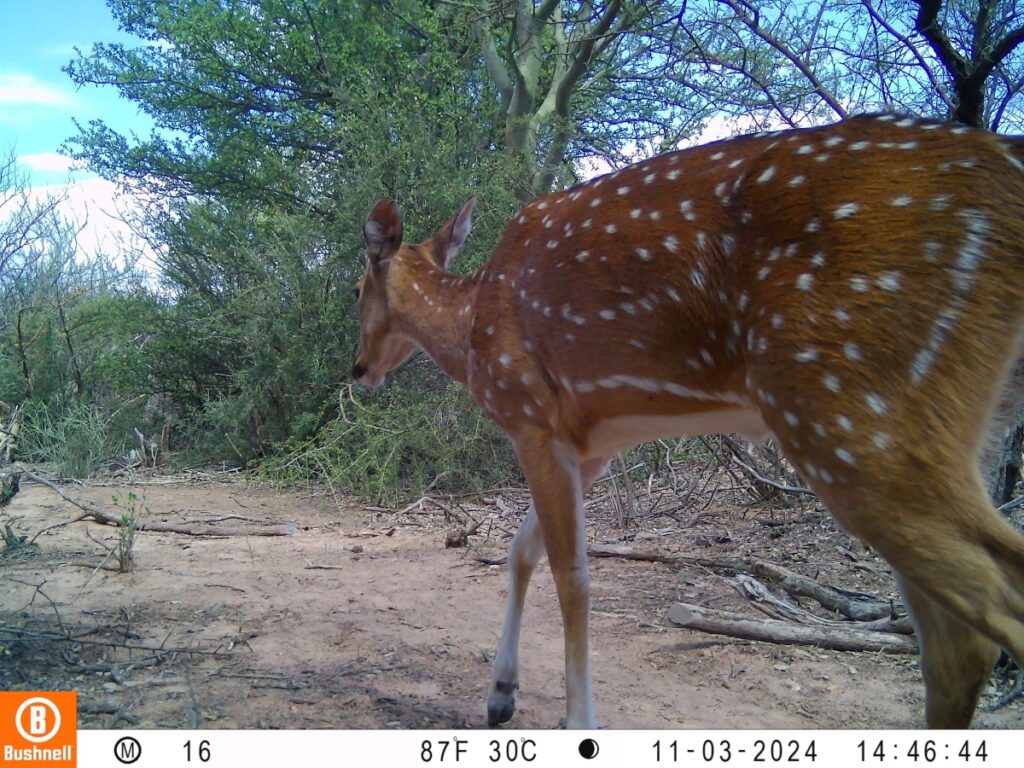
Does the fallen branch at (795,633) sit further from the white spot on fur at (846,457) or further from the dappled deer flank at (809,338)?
the white spot on fur at (846,457)

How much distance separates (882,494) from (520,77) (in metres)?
8.66

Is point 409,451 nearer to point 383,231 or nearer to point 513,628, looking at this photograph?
point 383,231

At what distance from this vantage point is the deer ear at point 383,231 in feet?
15.3

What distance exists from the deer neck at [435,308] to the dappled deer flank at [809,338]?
22.8 inches

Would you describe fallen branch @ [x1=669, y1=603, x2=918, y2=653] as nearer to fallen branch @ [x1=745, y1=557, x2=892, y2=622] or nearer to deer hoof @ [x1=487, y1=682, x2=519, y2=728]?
fallen branch @ [x1=745, y1=557, x2=892, y2=622]

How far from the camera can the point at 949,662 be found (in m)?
2.87

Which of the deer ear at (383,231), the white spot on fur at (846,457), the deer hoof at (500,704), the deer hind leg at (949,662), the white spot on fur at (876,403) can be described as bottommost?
the deer hoof at (500,704)

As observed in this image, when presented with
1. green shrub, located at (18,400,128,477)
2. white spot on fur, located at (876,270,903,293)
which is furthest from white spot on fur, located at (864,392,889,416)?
green shrub, located at (18,400,128,477)

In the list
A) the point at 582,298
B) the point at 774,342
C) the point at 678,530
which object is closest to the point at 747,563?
the point at 678,530

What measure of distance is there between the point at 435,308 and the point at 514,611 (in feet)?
5.38

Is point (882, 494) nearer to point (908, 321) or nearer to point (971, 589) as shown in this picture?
point (971, 589)

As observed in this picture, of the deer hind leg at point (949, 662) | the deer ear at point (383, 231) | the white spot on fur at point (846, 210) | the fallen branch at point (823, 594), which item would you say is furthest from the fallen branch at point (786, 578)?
the white spot on fur at point (846, 210)

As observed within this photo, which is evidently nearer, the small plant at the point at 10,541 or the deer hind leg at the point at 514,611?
the deer hind leg at the point at 514,611

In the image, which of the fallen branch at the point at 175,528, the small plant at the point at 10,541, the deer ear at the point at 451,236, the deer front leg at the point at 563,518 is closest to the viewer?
the deer front leg at the point at 563,518
